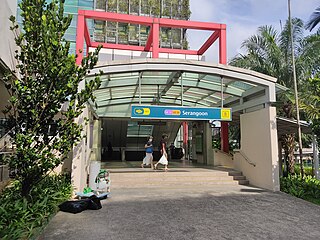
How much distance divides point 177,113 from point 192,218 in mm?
4260

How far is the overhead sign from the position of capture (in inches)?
347

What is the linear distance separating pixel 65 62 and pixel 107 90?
5.32 m

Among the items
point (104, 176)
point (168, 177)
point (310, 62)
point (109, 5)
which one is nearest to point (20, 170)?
point (104, 176)

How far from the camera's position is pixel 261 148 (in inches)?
374

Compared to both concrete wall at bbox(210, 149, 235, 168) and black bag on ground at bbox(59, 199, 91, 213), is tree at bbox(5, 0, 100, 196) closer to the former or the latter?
black bag on ground at bbox(59, 199, 91, 213)

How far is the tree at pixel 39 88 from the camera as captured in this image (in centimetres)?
544

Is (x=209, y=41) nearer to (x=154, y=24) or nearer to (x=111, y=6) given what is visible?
(x=154, y=24)

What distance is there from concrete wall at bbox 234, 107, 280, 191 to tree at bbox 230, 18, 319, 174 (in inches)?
103

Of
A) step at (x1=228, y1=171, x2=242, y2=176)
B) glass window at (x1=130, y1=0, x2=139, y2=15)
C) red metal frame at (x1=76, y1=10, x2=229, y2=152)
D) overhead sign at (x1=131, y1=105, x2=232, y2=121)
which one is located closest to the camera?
overhead sign at (x1=131, y1=105, x2=232, y2=121)

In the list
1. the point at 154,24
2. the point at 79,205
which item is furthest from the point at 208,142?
the point at 79,205

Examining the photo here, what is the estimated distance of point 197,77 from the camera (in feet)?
33.8

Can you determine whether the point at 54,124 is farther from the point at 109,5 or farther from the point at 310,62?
the point at 109,5

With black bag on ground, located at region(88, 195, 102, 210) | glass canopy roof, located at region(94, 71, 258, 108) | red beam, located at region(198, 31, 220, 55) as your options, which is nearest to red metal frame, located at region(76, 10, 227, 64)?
red beam, located at region(198, 31, 220, 55)

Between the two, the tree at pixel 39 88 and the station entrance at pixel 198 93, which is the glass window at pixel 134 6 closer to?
the station entrance at pixel 198 93
